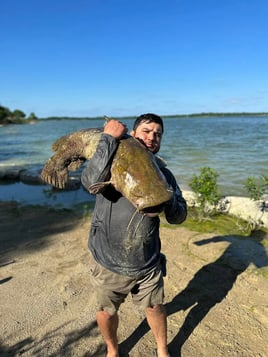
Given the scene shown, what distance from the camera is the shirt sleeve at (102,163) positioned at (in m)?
2.33

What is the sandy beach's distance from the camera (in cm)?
335

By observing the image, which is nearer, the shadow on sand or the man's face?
the man's face

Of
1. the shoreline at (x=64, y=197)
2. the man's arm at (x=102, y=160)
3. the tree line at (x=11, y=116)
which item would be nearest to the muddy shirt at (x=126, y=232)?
the man's arm at (x=102, y=160)

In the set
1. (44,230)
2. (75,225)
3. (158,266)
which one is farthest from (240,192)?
(158,266)

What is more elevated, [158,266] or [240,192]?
[158,266]

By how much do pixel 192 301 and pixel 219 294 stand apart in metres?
0.39

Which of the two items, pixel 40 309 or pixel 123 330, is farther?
pixel 40 309

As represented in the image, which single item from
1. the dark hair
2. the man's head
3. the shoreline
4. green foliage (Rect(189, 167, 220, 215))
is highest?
the dark hair

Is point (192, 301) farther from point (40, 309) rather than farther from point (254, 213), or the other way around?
point (254, 213)

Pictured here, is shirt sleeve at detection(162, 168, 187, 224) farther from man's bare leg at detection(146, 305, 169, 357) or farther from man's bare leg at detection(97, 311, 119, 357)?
man's bare leg at detection(97, 311, 119, 357)

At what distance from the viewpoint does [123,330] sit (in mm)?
3584

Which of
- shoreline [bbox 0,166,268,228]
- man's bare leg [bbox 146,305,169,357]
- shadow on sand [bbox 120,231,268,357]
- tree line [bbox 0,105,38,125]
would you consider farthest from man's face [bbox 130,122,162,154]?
tree line [bbox 0,105,38,125]

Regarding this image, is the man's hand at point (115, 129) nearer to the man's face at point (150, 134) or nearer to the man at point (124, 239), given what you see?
the man at point (124, 239)

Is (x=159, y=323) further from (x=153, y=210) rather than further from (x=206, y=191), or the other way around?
(x=206, y=191)
